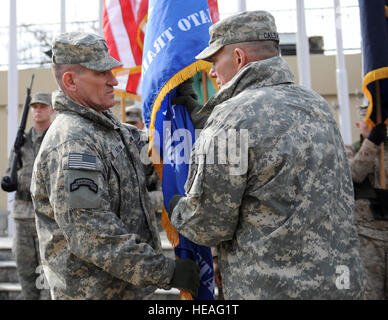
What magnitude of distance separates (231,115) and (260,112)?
0.11m

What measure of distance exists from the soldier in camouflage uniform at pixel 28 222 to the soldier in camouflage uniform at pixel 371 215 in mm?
2990

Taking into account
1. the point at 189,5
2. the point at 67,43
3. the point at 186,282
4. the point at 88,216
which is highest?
the point at 189,5

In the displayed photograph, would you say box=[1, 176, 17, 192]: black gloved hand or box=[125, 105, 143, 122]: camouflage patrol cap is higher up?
box=[125, 105, 143, 122]: camouflage patrol cap

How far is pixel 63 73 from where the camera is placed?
2252mm

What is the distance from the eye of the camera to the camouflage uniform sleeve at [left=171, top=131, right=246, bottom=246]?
71.4 inches

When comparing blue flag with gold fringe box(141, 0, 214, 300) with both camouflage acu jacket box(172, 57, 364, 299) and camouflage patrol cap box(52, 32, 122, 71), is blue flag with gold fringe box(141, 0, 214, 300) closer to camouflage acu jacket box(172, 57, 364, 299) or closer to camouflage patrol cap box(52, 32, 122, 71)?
camouflage patrol cap box(52, 32, 122, 71)

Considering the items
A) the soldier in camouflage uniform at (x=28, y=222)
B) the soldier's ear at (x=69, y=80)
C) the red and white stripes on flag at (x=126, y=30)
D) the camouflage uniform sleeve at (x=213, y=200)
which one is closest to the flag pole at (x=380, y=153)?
the red and white stripes on flag at (x=126, y=30)

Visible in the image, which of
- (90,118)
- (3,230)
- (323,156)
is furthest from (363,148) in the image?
(3,230)

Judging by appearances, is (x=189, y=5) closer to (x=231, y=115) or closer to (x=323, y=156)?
(x=231, y=115)

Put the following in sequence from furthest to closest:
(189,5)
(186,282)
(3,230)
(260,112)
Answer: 1. (3,230)
2. (189,5)
3. (186,282)
4. (260,112)

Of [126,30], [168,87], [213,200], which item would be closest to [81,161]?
[213,200]

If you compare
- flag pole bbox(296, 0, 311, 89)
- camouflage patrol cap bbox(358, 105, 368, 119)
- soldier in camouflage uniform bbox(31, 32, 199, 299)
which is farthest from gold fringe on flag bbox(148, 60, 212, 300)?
flag pole bbox(296, 0, 311, 89)

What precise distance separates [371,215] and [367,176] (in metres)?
0.33

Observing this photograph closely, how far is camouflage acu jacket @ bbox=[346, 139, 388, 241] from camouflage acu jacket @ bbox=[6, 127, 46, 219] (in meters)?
3.00
